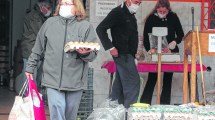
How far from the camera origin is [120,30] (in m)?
6.90

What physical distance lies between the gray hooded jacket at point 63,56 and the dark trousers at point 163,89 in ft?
8.45

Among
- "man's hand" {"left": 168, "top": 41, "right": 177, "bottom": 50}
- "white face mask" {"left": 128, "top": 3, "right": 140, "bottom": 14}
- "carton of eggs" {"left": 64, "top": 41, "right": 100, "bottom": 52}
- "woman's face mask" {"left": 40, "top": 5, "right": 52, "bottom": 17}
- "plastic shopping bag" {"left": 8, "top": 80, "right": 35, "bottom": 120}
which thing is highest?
"woman's face mask" {"left": 40, "top": 5, "right": 52, "bottom": 17}

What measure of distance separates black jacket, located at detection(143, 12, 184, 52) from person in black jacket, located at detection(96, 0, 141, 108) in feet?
3.98

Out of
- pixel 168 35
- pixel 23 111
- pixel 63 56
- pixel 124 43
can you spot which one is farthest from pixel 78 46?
pixel 168 35

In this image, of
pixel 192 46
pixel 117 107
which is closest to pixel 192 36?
pixel 192 46

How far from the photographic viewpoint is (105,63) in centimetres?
823

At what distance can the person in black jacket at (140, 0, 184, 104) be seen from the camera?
8102mm

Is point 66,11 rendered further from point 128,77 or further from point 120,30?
point 128,77

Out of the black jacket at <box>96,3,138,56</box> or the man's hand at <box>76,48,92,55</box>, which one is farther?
the black jacket at <box>96,3,138,56</box>

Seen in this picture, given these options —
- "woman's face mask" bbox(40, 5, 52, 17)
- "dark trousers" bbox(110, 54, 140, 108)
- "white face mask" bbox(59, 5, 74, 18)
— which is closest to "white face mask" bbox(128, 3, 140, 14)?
"dark trousers" bbox(110, 54, 140, 108)

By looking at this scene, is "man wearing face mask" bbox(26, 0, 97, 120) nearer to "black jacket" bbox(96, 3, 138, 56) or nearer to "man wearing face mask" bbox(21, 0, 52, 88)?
"black jacket" bbox(96, 3, 138, 56)

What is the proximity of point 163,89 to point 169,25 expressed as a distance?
1.01m

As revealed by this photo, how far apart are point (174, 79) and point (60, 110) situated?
3316 mm

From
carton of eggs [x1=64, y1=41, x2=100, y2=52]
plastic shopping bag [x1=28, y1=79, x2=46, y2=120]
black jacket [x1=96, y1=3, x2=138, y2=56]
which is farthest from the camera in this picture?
black jacket [x1=96, y1=3, x2=138, y2=56]
